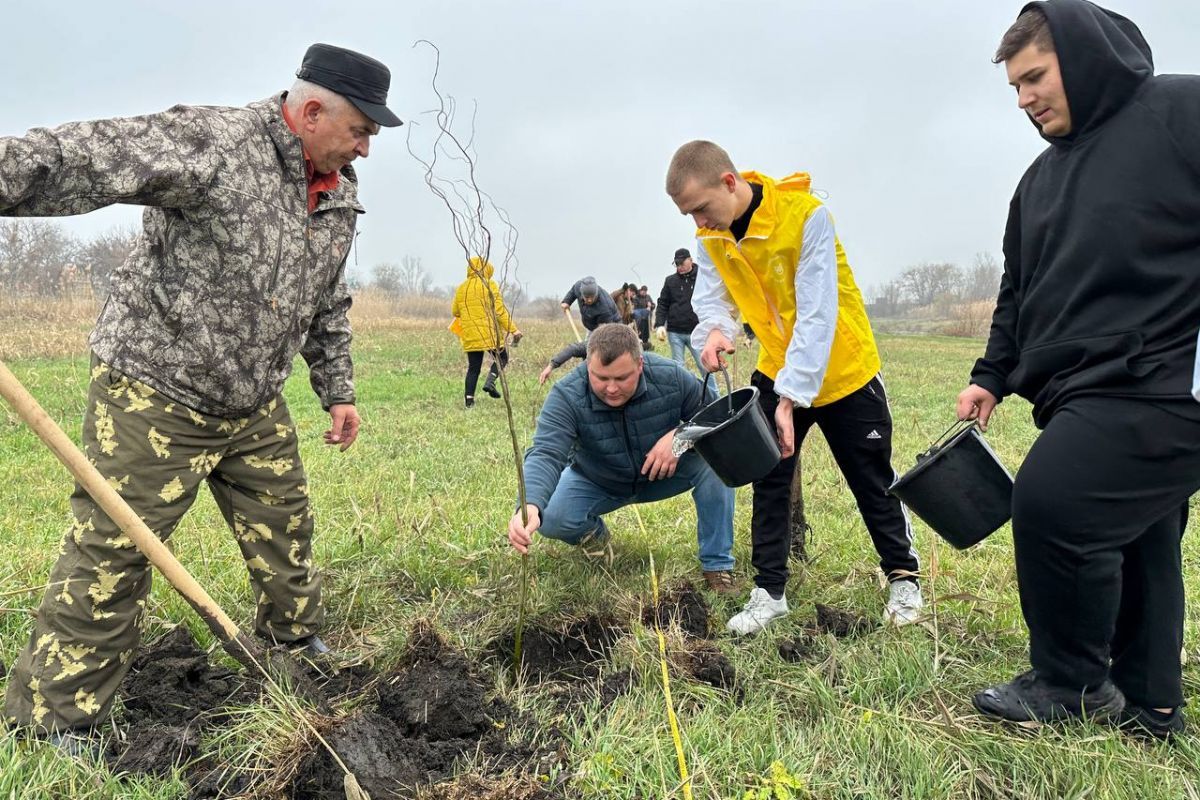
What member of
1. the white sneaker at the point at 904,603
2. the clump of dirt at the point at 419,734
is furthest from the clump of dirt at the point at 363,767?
the white sneaker at the point at 904,603

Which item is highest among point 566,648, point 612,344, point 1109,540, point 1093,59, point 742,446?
point 1093,59

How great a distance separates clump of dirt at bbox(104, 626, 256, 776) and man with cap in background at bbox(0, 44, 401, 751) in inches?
5.9

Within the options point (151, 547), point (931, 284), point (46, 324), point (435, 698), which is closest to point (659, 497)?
point (435, 698)

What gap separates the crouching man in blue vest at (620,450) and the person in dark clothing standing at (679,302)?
6171 millimetres

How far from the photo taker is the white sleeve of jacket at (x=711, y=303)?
3.41 metres

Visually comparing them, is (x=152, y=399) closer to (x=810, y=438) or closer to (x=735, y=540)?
(x=735, y=540)

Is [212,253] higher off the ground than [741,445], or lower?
higher

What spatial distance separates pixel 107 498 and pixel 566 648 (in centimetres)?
174

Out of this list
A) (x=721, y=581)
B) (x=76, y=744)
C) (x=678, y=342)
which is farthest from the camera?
(x=678, y=342)

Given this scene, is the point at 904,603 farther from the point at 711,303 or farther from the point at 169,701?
the point at 169,701

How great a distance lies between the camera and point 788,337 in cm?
318

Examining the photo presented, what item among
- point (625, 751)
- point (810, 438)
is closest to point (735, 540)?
point (625, 751)

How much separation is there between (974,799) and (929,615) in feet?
3.62

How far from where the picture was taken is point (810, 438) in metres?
7.43
